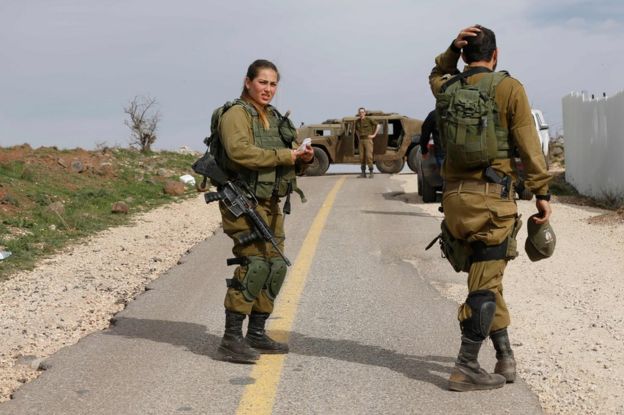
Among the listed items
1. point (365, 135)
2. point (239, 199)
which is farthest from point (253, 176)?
point (365, 135)

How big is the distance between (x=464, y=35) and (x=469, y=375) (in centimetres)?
180

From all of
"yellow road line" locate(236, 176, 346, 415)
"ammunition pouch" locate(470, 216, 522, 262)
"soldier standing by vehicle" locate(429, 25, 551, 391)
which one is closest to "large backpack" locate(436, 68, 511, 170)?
"soldier standing by vehicle" locate(429, 25, 551, 391)

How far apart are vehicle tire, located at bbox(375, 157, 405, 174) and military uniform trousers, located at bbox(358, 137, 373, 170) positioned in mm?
1291

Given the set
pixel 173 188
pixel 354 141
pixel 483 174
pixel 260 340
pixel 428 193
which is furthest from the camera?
pixel 354 141

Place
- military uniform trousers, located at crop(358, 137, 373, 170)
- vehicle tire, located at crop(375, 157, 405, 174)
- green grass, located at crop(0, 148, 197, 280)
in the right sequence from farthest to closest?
vehicle tire, located at crop(375, 157, 405, 174)
military uniform trousers, located at crop(358, 137, 373, 170)
green grass, located at crop(0, 148, 197, 280)

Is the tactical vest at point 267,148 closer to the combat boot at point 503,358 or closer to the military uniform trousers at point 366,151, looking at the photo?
the combat boot at point 503,358

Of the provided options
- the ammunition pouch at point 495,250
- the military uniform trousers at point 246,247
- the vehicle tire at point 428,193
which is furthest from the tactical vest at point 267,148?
the vehicle tire at point 428,193

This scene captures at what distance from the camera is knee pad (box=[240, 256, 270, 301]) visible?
575cm

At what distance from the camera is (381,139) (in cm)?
2680

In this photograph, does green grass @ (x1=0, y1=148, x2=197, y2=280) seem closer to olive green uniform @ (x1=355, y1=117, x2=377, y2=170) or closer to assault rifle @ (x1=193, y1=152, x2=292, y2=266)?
assault rifle @ (x1=193, y1=152, x2=292, y2=266)

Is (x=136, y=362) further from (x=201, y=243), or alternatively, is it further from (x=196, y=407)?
(x=201, y=243)

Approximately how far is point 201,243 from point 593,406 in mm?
7562

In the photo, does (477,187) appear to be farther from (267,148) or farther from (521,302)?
(521,302)

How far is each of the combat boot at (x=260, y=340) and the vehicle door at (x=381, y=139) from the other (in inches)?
827
